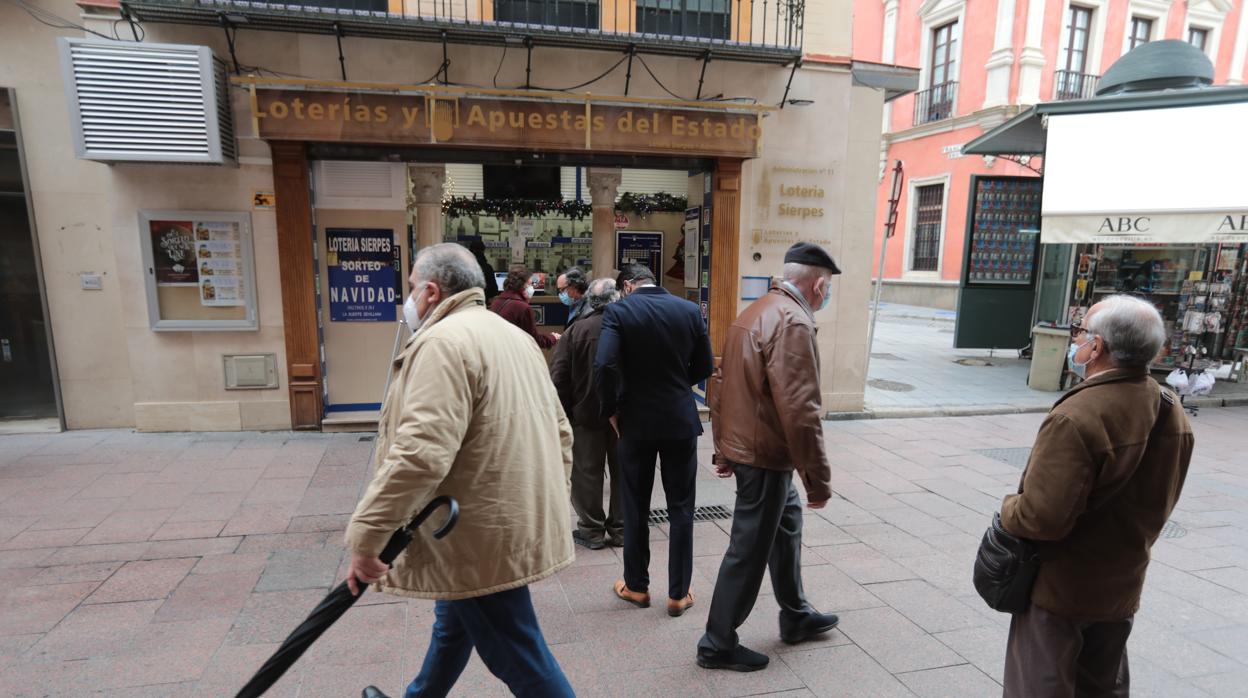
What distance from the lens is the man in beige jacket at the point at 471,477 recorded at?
75.5 inches

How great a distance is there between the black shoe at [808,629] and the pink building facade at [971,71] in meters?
17.6

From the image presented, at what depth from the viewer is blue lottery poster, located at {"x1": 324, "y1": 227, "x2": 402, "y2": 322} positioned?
6.91 m

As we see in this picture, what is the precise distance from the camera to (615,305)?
3.53 metres

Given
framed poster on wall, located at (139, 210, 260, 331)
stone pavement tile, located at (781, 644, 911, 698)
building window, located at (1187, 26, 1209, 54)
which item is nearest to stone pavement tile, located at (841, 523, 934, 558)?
stone pavement tile, located at (781, 644, 911, 698)

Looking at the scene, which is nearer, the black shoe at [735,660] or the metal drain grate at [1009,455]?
the black shoe at [735,660]

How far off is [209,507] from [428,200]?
404 centimetres

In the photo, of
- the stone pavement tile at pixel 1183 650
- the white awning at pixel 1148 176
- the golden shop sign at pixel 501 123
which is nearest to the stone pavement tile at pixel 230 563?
the golden shop sign at pixel 501 123

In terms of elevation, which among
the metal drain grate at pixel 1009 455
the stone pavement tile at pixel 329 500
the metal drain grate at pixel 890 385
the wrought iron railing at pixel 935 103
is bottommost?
the metal drain grate at pixel 1009 455

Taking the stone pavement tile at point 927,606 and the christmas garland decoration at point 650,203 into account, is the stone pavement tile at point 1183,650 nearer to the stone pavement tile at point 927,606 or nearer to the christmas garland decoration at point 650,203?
the stone pavement tile at point 927,606

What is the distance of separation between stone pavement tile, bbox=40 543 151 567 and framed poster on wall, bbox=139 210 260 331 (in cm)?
287

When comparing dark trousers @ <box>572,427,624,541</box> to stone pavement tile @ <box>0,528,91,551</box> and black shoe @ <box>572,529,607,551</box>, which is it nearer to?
black shoe @ <box>572,529,607,551</box>

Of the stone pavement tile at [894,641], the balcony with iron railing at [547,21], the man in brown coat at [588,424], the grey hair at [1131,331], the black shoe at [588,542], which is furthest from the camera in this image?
the balcony with iron railing at [547,21]

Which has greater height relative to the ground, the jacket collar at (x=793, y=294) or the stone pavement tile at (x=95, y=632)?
the jacket collar at (x=793, y=294)

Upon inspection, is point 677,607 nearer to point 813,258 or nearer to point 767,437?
point 767,437
